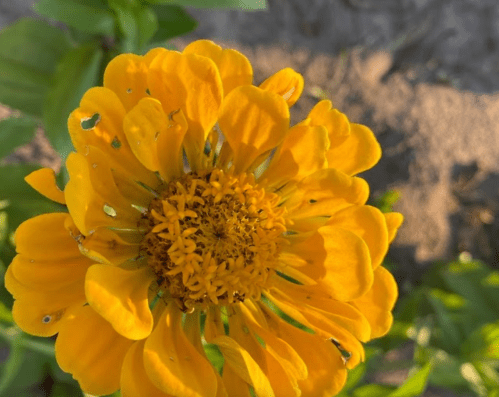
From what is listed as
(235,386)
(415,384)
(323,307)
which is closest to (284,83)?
(323,307)

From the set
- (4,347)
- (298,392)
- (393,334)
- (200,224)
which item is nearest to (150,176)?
(200,224)

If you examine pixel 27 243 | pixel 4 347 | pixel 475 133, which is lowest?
pixel 4 347

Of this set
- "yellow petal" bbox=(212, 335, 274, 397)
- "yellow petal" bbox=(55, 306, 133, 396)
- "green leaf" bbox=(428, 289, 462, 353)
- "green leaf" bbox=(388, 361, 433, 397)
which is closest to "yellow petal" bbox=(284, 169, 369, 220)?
"yellow petal" bbox=(212, 335, 274, 397)

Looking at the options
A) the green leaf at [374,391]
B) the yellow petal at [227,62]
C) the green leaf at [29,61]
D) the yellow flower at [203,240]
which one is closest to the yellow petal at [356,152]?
the yellow flower at [203,240]

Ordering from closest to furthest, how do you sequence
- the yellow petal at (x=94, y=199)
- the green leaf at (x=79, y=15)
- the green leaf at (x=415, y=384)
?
the yellow petal at (x=94, y=199) < the green leaf at (x=79, y=15) < the green leaf at (x=415, y=384)

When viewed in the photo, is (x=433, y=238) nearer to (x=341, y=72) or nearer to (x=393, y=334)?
(x=393, y=334)

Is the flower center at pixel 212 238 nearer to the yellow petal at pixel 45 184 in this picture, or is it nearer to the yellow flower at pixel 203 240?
the yellow flower at pixel 203 240

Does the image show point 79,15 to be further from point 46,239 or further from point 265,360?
point 265,360
